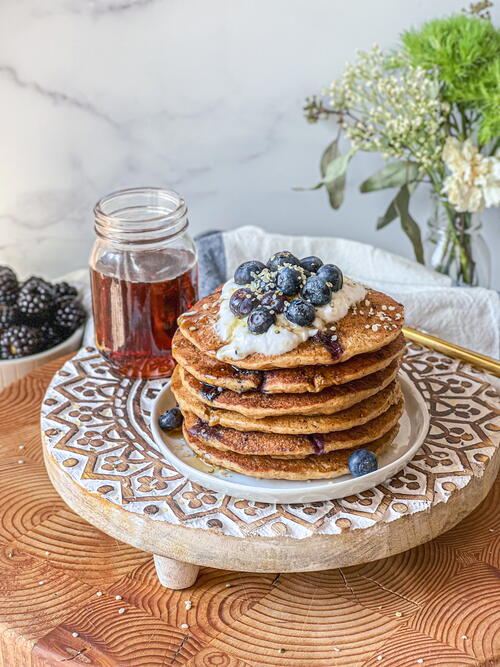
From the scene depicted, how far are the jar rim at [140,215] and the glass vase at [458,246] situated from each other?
2.81ft

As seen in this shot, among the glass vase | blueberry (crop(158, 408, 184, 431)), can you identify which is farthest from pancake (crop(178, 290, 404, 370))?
the glass vase

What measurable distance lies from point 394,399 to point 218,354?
40cm

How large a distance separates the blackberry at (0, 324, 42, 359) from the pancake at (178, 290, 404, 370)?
0.92 m

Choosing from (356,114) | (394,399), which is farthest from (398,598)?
(356,114)

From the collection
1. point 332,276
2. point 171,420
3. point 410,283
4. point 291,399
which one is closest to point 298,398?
point 291,399

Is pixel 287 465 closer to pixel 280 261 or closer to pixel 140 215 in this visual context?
pixel 280 261

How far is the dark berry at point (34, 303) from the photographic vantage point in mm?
2584

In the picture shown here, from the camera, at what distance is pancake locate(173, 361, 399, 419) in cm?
158

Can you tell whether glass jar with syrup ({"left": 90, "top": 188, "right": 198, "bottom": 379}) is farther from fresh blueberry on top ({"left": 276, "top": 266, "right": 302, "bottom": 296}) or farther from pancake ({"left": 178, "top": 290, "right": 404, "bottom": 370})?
fresh blueberry on top ({"left": 276, "top": 266, "right": 302, "bottom": 296})

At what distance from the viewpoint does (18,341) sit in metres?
2.54

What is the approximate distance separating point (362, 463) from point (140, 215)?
96 cm

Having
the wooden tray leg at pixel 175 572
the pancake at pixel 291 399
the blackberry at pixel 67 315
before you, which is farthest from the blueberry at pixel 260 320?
the blackberry at pixel 67 315

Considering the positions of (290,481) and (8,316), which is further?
(8,316)

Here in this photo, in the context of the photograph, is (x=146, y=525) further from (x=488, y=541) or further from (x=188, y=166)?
(x=188, y=166)
